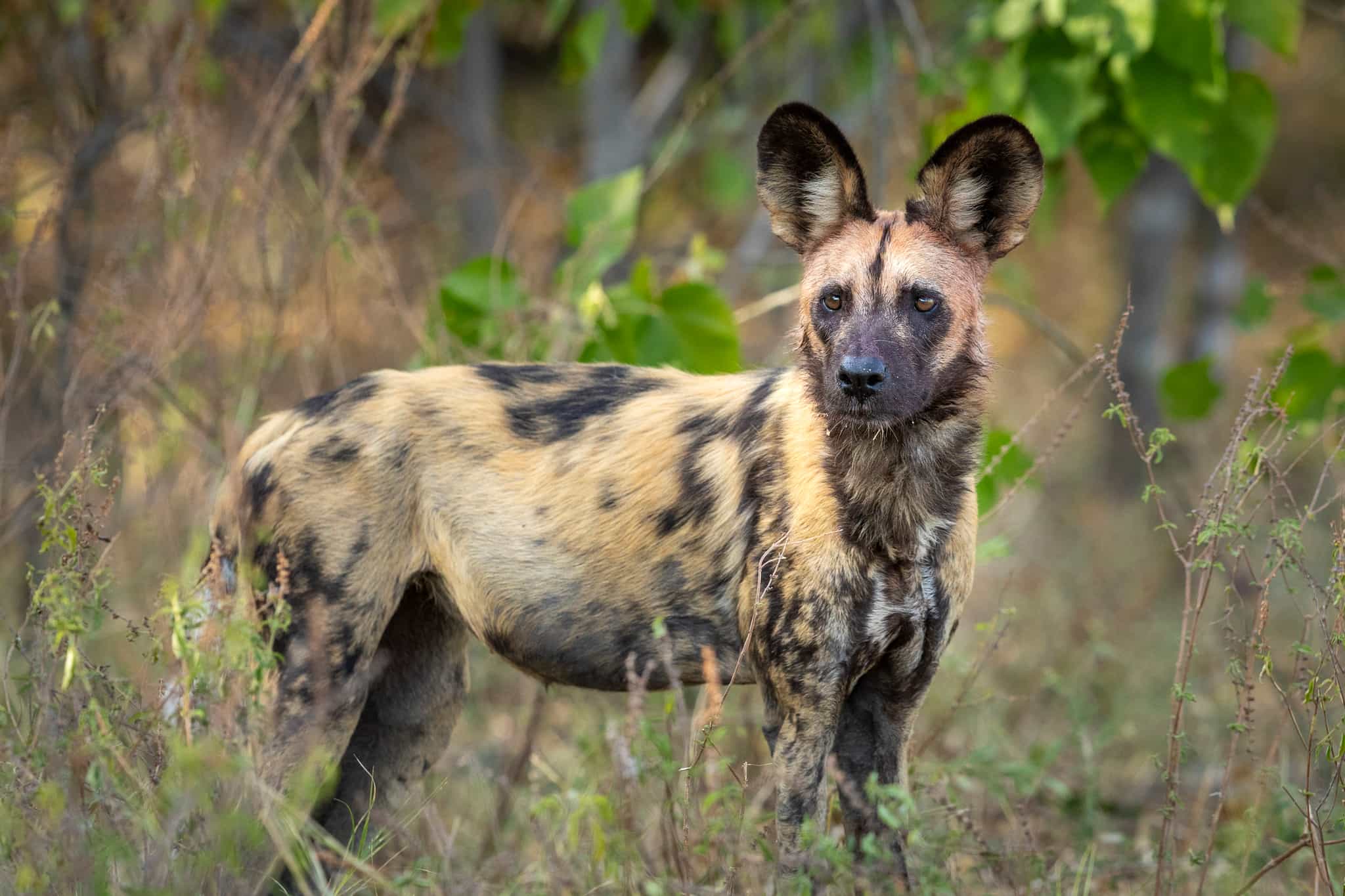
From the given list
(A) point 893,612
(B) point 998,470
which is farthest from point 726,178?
(A) point 893,612

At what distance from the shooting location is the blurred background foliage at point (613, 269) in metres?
4.75

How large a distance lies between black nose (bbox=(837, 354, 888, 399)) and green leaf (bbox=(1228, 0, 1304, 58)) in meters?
2.25

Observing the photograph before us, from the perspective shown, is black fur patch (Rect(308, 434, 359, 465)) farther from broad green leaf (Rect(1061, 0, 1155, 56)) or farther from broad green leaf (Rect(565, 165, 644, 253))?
broad green leaf (Rect(1061, 0, 1155, 56))

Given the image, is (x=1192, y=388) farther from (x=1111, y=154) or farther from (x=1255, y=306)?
(x=1111, y=154)

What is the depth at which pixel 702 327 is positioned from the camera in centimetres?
504

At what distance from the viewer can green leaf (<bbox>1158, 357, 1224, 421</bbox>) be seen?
5.48m

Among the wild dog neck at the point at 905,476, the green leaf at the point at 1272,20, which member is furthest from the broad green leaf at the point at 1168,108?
the wild dog neck at the point at 905,476

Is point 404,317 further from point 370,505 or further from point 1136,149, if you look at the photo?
point 1136,149

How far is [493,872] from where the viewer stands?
4402mm

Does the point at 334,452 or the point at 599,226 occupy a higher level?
the point at 599,226

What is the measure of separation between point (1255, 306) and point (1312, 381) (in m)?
0.42

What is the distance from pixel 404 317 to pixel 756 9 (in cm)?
286

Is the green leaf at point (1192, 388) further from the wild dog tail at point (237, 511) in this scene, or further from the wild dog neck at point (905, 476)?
the wild dog tail at point (237, 511)

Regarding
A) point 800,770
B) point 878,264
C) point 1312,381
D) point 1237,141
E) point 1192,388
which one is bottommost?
point 800,770
